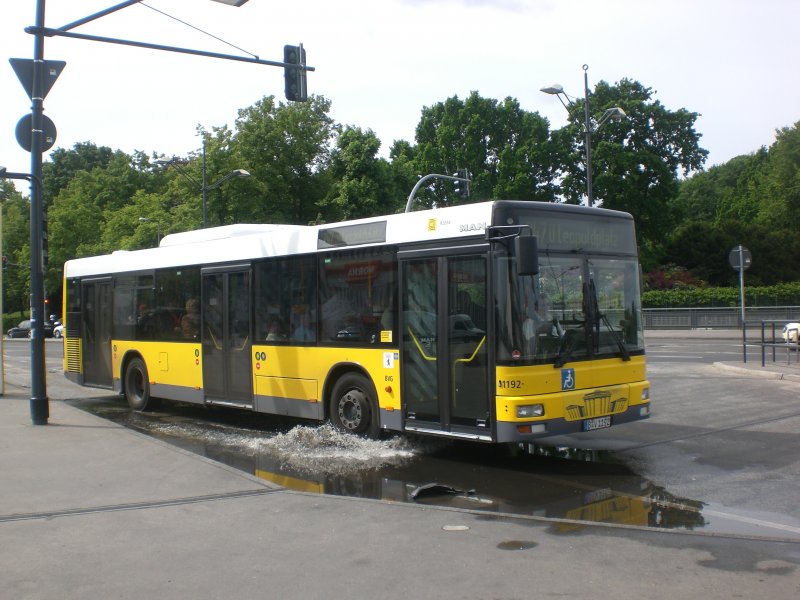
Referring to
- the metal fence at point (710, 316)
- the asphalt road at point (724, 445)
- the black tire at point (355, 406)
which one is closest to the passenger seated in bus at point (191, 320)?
the black tire at point (355, 406)

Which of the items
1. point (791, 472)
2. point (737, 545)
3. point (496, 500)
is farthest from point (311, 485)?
point (791, 472)

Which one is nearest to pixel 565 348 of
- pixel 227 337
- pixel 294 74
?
pixel 227 337

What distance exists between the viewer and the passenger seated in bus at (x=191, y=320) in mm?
13648

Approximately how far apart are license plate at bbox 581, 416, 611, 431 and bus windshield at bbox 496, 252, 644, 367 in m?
0.71

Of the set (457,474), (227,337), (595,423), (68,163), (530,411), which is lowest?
(457,474)

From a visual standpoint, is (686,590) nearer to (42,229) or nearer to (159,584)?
(159,584)

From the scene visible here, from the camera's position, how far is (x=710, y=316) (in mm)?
42594

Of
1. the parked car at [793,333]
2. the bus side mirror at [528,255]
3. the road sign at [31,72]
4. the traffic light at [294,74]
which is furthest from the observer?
the parked car at [793,333]

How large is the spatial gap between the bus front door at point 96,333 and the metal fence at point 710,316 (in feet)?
110

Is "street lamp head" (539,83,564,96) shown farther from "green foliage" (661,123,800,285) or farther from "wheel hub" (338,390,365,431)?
"green foliage" (661,123,800,285)

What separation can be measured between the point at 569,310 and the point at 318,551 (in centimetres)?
428

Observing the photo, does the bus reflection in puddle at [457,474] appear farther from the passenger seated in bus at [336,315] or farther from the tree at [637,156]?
the tree at [637,156]

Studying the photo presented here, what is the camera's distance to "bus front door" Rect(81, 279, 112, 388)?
1608cm

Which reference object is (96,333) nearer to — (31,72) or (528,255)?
(31,72)
